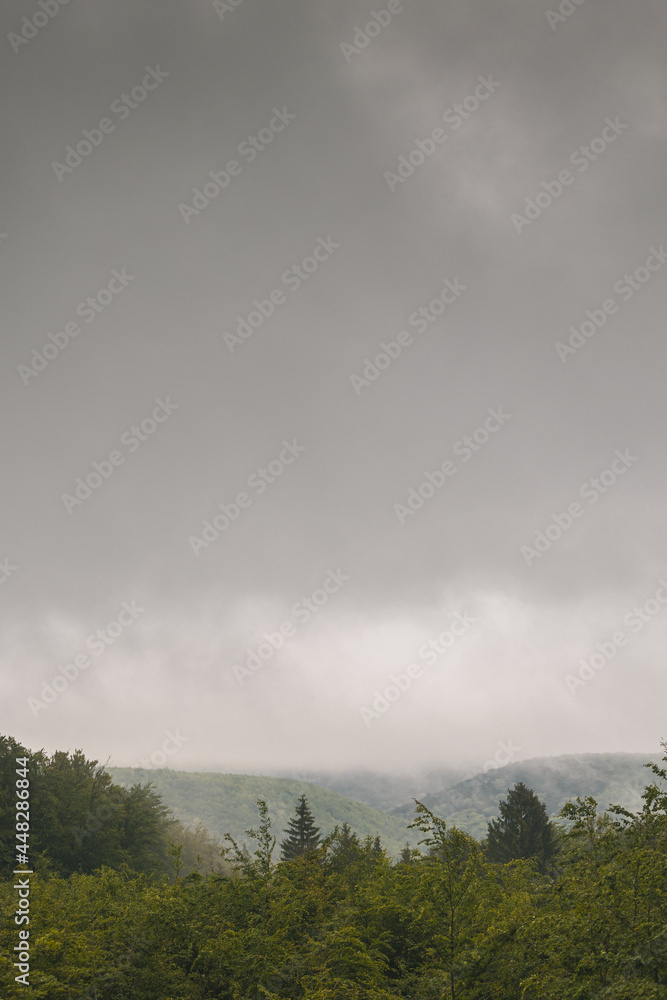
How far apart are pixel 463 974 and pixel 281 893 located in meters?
4.70

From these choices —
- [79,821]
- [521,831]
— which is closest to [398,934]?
[79,821]

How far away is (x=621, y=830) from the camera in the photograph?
340 inches

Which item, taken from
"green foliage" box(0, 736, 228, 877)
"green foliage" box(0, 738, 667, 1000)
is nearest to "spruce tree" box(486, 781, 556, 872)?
"green foliage" box(0, 736, 228, 877)

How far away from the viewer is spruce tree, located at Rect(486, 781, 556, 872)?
52469mm

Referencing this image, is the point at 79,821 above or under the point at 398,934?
under

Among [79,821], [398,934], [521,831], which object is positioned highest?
[398,934]

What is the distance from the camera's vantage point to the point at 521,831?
53.8 metres

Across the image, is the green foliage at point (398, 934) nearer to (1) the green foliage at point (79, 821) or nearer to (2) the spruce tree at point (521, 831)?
(1) the green foliage at point (79, 821)

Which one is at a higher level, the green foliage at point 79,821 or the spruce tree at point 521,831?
the green foliage at point 79,821

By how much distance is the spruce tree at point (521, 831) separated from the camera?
172ft

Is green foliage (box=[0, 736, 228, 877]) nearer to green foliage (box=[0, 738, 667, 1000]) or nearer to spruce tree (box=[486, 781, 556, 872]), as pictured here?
green foliage (box=[0, 738, 667, 1000])

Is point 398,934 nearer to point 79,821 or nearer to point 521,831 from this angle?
point 79,821

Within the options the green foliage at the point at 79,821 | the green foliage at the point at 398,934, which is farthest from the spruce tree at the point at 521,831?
the green foliage at the point at 398,934

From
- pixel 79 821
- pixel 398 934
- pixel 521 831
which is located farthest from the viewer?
pixel 521 831
